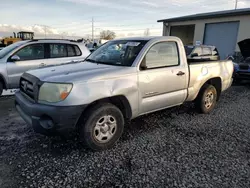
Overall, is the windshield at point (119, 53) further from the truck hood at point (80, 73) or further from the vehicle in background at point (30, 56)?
the vehicle in background at point (30, 56)

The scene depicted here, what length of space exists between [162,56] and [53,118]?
90.1 inches

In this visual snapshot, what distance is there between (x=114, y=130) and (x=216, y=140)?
185cm

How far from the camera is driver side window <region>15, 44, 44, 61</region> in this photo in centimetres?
629

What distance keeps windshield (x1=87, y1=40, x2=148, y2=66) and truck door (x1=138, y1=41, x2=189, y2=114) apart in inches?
8.9

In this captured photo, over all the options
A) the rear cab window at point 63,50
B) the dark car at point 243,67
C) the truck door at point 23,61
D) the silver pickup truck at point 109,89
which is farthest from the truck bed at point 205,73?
the dark car at point 243,67

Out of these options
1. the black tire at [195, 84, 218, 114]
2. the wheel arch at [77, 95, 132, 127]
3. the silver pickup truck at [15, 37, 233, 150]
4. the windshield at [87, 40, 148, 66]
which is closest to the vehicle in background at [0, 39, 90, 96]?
the windshield at [87, 40, 148, 66]

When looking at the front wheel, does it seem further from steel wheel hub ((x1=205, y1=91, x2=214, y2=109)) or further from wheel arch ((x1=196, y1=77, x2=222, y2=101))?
wheel arch ((x1=196, y1=77, x2=222, y2=101))

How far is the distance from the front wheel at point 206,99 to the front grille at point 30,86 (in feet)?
11.7

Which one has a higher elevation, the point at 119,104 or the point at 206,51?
the point at 206,51

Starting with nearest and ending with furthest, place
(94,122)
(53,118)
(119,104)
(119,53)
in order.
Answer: (53,118), (94,122), (119,104), (119,53)

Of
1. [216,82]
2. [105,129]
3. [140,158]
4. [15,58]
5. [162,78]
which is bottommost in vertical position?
[140,158]

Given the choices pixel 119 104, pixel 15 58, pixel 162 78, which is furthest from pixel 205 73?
pixel 15 58

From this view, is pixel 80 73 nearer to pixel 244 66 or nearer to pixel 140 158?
pixel 140 158

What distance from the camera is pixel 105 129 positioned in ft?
11.1
